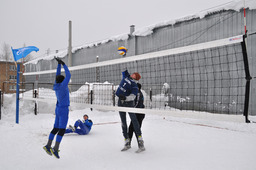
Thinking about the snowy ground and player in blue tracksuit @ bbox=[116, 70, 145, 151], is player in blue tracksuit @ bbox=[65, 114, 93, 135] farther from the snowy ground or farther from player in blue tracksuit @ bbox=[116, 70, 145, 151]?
player in blue tracksuit @ bbox=[116, 70, 145, 151]

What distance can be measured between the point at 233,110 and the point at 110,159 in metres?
7.24

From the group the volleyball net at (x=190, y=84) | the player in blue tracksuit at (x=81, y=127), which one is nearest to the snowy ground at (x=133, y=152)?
the player in blue tracksuit at (x=81, y=127)

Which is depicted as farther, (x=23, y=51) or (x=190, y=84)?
(x=190, y=84)

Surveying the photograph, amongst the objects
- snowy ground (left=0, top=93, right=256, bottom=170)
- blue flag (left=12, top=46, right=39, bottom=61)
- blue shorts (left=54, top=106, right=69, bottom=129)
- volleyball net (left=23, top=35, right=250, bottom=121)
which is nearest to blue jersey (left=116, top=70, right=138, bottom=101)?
snowy ground (left=0, top=93, right=256, bottom=170)

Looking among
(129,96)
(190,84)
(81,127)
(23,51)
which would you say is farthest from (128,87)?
(190,84)

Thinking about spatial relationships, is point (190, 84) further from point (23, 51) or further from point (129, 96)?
point (23, 51)

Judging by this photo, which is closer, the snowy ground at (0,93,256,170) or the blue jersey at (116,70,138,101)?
the snowy ground at (0,93,256,170)

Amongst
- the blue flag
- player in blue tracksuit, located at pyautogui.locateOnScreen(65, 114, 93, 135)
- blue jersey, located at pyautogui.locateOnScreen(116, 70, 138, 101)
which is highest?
the blue flag

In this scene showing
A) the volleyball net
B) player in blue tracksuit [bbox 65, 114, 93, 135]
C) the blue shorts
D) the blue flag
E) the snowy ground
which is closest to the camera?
the snowy ground

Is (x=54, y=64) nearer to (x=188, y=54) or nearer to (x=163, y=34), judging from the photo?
(x=163, y=34)

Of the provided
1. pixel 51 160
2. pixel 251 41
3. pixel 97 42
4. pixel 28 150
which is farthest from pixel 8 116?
pixel 251 41

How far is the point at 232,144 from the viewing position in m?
4.12

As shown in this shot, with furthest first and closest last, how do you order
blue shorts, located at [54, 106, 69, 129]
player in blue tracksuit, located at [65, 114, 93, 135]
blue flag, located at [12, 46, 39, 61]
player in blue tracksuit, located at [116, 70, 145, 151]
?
blue flag, located at [12, 46, 39, 61] → player in blue tracksuit, located at [65, 114, 93, 135] → player in blue tracksuit, located at [116, 70, 145, 151] → blue shorts, located at [54, 106, 69, 129]

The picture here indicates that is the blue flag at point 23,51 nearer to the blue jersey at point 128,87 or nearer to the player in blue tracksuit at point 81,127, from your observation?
the player in blue tracksuit at point 81,127
